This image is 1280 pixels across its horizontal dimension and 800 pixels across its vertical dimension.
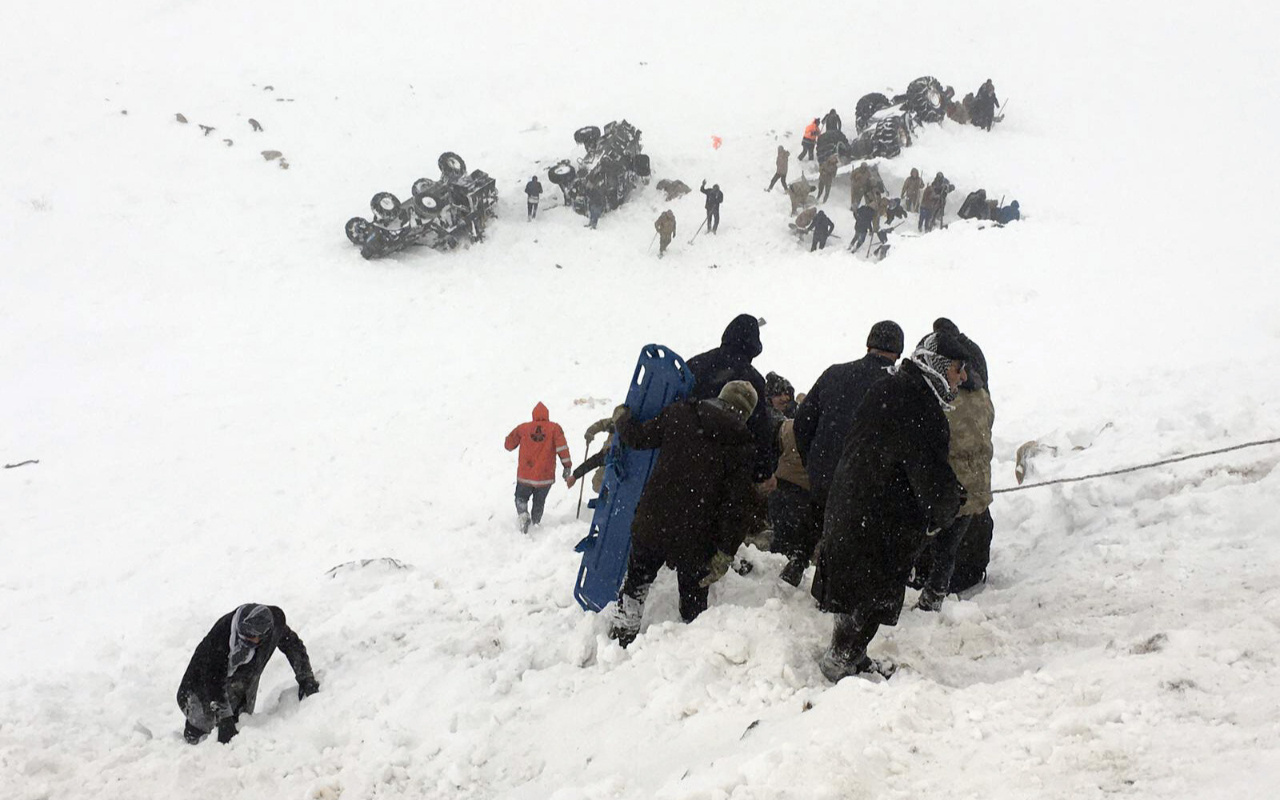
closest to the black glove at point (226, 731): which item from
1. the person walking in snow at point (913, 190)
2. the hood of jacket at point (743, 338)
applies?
the hood of jacket at point (743, 338)

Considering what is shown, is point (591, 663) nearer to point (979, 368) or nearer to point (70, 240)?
point (979, 368)

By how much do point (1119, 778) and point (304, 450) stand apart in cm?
977

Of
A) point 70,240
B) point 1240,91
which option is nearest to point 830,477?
point 70,240

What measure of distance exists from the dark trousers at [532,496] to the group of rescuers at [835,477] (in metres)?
2.77

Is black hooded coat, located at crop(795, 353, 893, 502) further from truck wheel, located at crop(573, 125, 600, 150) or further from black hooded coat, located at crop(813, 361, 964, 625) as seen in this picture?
truck wheel, located at crop(573, 125, 600, 150)

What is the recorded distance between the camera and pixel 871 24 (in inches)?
1152

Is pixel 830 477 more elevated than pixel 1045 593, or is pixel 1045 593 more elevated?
pixel 830 477

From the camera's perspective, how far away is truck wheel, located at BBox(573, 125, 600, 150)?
1992 cm

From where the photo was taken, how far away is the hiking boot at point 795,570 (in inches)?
174

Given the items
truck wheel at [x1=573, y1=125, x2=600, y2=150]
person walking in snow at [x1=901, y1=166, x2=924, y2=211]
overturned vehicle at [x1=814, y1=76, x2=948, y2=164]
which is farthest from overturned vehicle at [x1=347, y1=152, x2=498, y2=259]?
person walking in snow at [x1=901, y1=166, x2=924, y2=211]

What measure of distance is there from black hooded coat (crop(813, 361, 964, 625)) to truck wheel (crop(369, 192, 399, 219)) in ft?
51.5

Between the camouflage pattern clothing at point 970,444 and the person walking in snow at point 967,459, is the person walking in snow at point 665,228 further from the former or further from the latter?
the camouflage pattern clothing at point 970,444

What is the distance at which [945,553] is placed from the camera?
157 inches

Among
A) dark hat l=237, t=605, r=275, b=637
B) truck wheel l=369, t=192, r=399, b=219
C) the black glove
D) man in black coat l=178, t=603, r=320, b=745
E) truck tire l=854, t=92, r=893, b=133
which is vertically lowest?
the black glove
